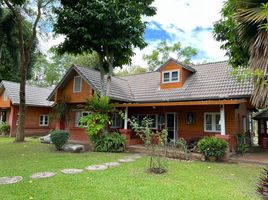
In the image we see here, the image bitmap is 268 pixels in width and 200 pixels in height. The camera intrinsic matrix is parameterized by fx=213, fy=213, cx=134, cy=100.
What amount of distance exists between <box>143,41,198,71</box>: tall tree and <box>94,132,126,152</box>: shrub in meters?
24.2

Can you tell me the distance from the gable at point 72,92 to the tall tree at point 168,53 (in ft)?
69.8

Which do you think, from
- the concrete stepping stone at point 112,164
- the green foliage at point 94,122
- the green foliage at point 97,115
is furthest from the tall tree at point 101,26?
the concrete stepping stone at point 112,164

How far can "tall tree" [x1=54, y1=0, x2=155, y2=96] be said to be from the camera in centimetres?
1219

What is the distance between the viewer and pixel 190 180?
6.90 meters

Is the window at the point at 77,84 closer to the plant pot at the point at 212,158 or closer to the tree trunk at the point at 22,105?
the tree trunk at the point at 22,105

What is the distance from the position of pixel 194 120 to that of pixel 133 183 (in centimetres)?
882

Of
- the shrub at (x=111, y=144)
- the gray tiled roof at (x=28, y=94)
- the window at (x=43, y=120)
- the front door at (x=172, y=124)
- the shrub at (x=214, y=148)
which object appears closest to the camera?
the shrub at (x=214, y=148)

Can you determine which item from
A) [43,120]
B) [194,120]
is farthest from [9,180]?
[43,120]

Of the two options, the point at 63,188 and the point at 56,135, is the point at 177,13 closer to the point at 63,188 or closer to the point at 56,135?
the point at 56,135

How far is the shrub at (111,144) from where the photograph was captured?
12.8 meters

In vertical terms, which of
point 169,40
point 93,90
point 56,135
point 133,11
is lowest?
point 56,135

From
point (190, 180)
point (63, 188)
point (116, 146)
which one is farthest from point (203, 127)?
point (63, 188)

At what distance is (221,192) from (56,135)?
9.81m

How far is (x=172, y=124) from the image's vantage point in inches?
594
